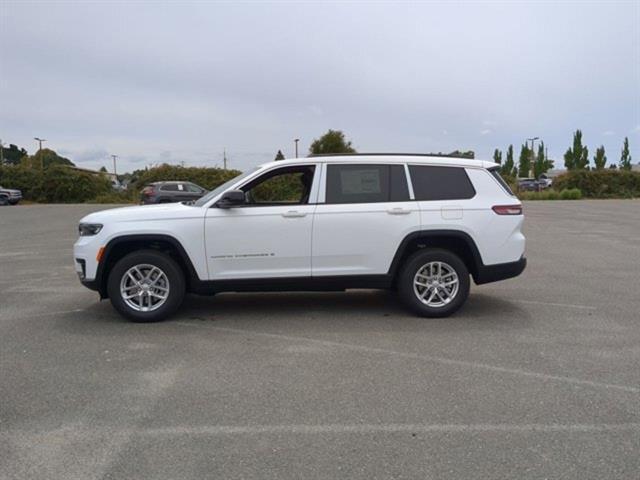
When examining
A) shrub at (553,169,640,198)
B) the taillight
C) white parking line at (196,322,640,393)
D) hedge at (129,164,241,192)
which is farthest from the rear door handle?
shrub at (553,169,640,198)

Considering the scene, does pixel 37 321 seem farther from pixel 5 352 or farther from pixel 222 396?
pixel 222 396

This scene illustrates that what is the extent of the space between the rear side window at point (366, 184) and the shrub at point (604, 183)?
43435mm

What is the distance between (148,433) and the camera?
3416 mm

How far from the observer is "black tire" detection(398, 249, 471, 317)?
5996mm

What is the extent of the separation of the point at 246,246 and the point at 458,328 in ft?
8.13

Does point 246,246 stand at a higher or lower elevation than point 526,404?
higher

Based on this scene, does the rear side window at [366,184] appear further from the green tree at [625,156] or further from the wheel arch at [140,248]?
the green tree at [625,156]

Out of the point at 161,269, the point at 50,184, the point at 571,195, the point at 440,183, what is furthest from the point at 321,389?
the point at 571,195

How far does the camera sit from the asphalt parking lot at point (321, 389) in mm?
3082

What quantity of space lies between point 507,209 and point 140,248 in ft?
13.8

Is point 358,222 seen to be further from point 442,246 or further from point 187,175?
point 187,175

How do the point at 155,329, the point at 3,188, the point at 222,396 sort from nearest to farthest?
1. the point at 222,396
2. the point at 155,329
3. the point at 3,188

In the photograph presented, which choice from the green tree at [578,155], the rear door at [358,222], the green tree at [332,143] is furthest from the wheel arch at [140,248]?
the green tree at [578,155]

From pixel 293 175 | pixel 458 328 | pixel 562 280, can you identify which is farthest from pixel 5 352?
pixel 562 280
